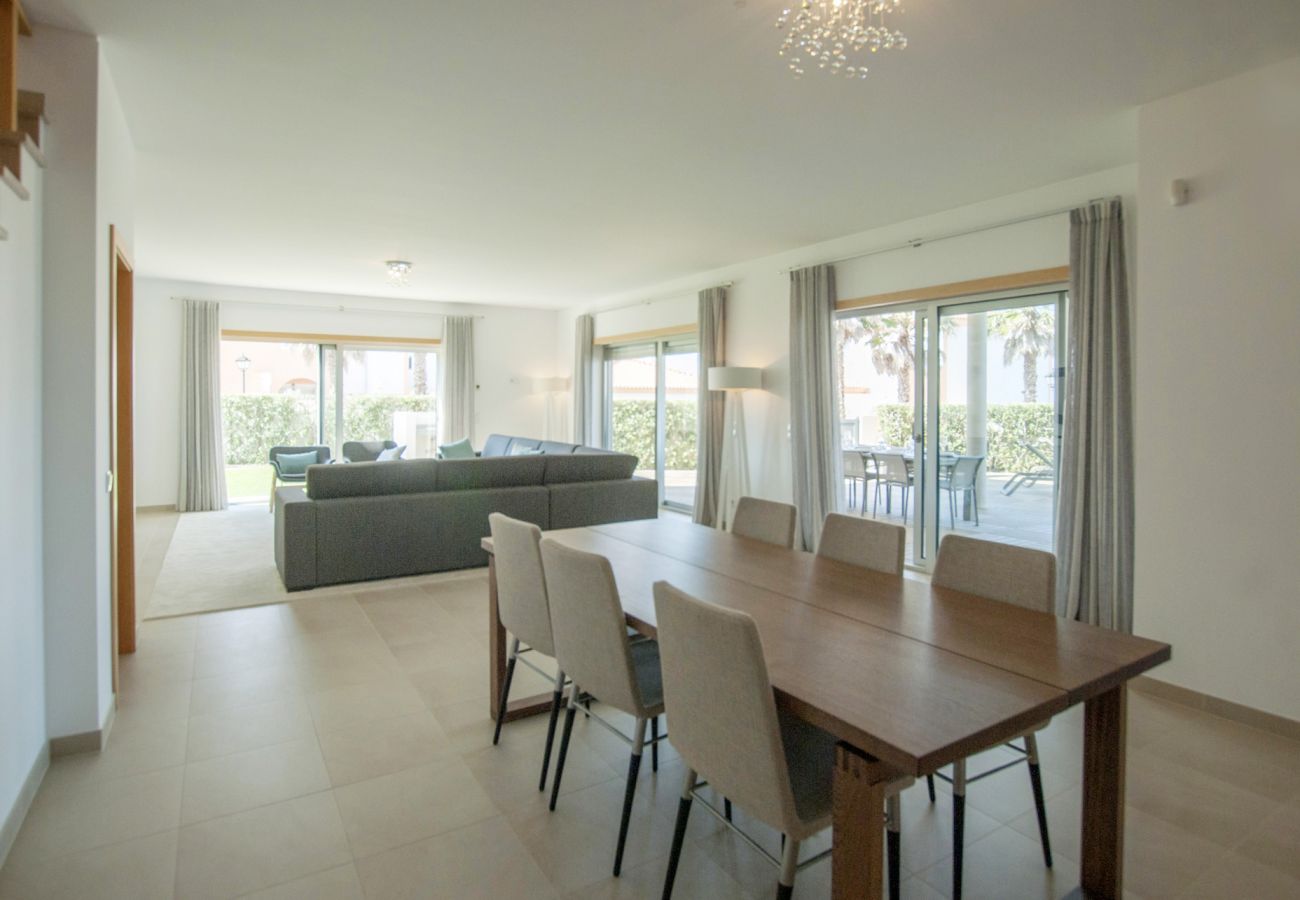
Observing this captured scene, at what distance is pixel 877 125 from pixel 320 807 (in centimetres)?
354

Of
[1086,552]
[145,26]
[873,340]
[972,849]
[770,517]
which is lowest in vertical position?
[972,849]

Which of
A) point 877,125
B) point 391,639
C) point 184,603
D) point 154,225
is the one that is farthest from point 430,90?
point 154,225

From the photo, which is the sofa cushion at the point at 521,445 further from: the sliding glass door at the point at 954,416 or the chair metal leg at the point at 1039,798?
the chair metal leg at the point at 1039,798

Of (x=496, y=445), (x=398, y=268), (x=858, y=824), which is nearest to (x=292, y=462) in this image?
(x=496, y=445)

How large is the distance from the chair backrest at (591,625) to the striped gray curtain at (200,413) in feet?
23.5

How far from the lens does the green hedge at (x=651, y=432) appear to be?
771 cm

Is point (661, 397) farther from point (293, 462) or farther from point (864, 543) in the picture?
point (864, 543)

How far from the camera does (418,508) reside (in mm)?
4848

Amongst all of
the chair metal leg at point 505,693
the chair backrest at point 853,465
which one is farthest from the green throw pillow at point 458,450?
the chair metal leg at point 505,693

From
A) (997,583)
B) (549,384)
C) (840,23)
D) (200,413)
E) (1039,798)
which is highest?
(840,23)

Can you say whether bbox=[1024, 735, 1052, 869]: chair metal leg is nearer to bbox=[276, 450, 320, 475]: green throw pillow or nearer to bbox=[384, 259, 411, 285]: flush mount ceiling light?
bbox=[384, 259, 411, 285]: flush mount ceiling light

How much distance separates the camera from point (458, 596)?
4.48 metres

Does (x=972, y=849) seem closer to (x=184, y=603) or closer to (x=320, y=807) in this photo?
(x=320, y=807)

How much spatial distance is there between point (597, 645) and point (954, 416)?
150 inches
